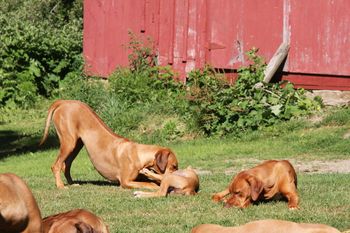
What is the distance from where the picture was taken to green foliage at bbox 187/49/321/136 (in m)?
Answer: 17.5

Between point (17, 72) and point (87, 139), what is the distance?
39.2 ft

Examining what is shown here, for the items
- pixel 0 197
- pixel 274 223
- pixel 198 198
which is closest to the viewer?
pixel 0 197

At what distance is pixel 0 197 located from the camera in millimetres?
6129

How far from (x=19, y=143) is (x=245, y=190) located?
35.5 ft

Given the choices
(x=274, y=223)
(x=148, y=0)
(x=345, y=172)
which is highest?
(x=148, y=0)

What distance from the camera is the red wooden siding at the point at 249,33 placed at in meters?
18.6

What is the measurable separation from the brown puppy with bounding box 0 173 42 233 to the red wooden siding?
12.9 m

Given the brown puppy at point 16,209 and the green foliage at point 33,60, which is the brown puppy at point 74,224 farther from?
the green foliage at point 33,60

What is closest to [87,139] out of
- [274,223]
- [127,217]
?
[127,217]

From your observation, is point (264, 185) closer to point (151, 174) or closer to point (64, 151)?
point (151, 174)

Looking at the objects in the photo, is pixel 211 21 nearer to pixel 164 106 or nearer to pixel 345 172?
pixel 164 106

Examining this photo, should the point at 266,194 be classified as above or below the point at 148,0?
below

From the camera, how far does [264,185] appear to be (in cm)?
965

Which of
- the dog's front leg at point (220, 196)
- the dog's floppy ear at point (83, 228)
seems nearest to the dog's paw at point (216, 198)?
the dog's front leg at point (220, 196)
